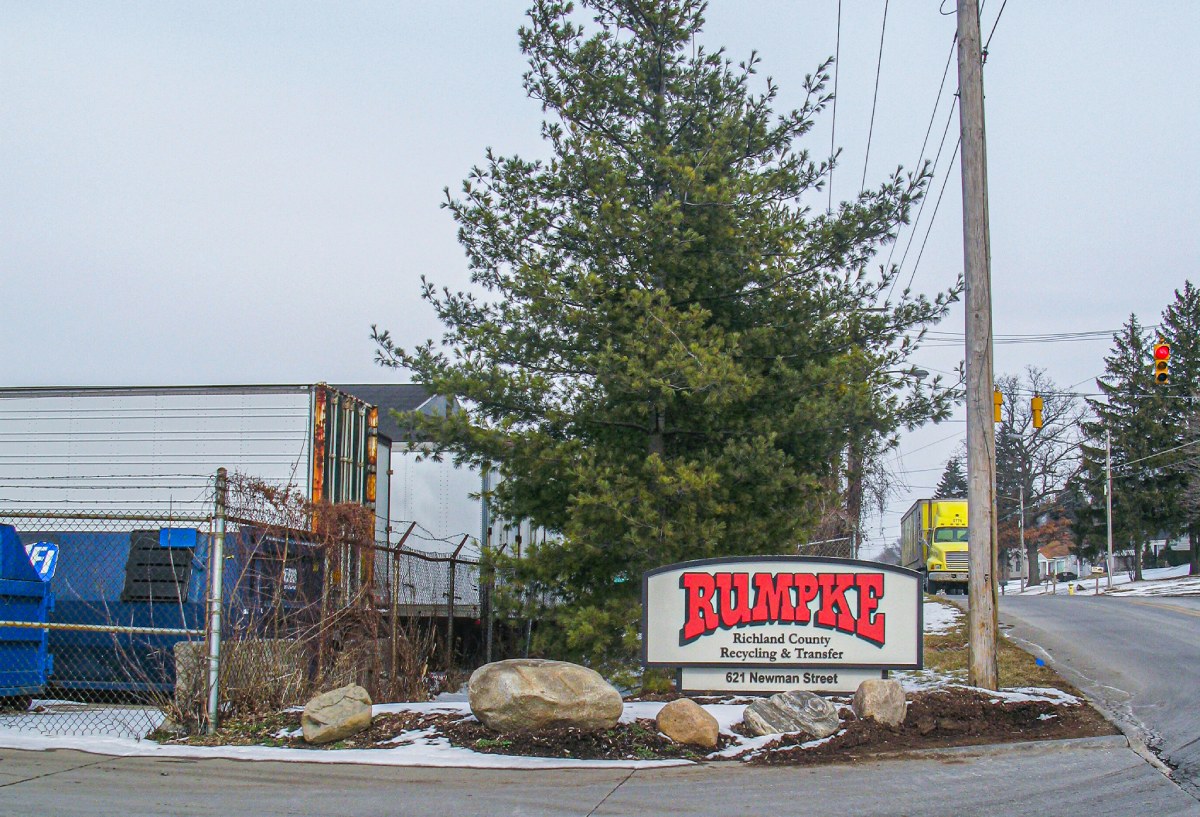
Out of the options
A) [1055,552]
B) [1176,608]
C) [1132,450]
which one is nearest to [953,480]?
[1055,552]

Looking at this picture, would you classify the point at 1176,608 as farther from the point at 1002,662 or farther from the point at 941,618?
the point at 1002,662

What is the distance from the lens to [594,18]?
1381cm

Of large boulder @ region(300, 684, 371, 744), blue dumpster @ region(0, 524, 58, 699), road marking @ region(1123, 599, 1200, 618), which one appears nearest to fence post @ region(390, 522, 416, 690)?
large boulder @ region(300, 684, 371, 744)

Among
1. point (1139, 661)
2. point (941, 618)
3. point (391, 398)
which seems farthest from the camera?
point (391, 398)

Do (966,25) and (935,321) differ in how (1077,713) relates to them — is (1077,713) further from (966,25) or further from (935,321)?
(966,25)

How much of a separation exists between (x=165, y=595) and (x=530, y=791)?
604 centimetres

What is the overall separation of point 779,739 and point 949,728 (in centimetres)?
151

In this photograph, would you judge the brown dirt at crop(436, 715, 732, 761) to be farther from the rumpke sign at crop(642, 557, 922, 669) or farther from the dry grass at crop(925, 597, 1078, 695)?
Answer: the dry grass at crop(925, 597, 1078, 695)

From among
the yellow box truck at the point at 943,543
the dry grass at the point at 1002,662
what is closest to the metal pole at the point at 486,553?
the dry grass at the point at 1002,662

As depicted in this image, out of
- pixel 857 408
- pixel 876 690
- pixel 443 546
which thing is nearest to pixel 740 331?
pixel 857 408

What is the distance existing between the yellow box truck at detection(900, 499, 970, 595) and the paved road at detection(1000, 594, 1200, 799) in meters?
13.3

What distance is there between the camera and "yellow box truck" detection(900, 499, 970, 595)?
38.2 m

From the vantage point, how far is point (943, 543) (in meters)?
39.0

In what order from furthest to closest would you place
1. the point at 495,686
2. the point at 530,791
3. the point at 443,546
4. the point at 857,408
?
1. the point at 443,546
2. the point at 857,408
3. the point at 495,686
4. the point at 530,791
